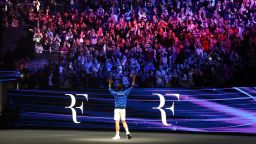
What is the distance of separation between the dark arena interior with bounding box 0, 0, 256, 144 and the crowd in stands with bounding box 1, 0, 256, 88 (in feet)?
0.14

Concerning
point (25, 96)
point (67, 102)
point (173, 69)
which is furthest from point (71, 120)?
point (173, 69)

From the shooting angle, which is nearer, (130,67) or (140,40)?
(130,67)

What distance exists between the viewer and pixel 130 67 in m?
21.4

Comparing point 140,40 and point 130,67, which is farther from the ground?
point 140,40

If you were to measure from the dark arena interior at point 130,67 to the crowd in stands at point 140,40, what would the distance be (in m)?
0.04

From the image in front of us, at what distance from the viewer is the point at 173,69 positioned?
20672mm

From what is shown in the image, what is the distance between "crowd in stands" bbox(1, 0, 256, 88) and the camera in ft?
66.8

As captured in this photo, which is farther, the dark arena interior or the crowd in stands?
the crowd in stands

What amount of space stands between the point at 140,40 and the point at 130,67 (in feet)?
5.41

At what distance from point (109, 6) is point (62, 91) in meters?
5.21

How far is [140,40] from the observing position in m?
22.4

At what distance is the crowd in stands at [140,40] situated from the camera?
20359 mm

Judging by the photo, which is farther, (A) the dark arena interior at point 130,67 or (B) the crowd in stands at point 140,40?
(B) the crowd in stands at point 140,40

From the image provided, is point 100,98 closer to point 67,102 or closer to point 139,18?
point 67,102
